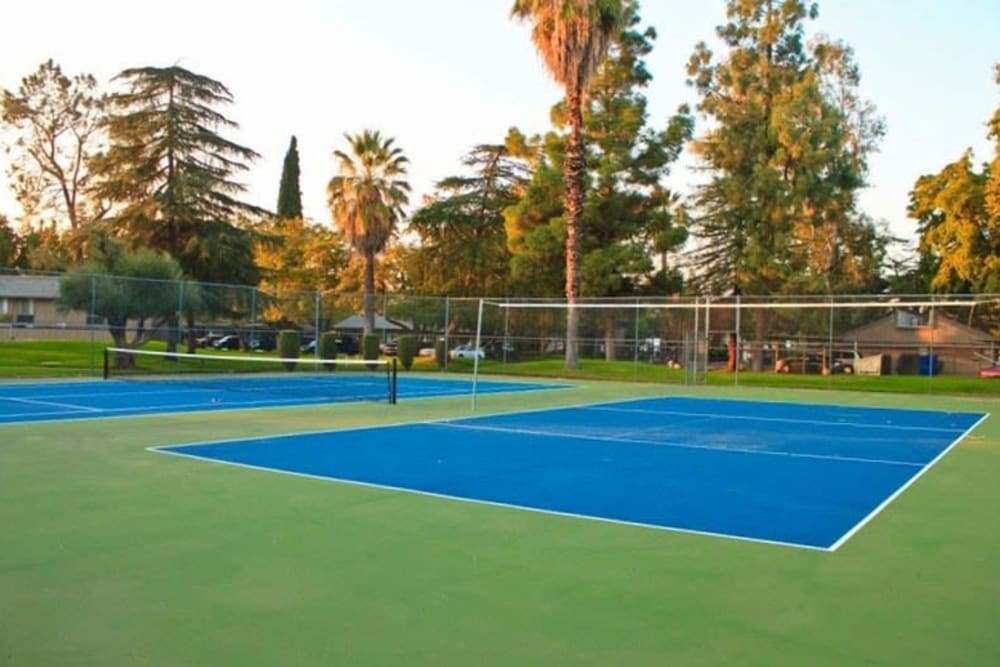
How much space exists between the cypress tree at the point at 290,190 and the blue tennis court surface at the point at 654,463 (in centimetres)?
6316

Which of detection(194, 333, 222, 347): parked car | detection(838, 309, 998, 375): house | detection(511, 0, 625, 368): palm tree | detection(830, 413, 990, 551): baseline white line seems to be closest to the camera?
detection(830, 413, 990, 551): baseline white line

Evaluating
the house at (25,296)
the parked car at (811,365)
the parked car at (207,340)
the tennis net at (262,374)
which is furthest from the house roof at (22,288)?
the parked car at (811,365)

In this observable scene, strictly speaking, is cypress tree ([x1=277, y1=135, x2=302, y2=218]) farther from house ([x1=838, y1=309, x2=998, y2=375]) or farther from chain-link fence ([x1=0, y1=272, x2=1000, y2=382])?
house ([x1=838, y1=309, x2=998, y2=375])

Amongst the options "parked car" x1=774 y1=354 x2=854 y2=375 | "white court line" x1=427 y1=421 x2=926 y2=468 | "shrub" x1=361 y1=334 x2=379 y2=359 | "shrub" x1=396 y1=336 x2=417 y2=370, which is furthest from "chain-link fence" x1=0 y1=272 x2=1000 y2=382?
"white court line" x1=427 y1=421 x2=926 y2=468

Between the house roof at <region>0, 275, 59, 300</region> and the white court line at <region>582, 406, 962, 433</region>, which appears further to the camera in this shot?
the house roof at <region>0, 275, 59, 300</region>

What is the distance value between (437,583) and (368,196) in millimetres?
30863

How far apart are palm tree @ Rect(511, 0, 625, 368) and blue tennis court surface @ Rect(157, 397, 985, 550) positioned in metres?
15.1

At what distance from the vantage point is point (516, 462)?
1040 cm

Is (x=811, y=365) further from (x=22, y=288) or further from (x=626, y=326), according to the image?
(x=22, y=288)

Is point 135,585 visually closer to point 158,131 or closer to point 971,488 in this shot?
point 971,488

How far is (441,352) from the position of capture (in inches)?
1305

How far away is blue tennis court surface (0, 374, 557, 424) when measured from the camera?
15500 millimetres

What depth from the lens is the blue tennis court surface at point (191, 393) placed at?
1550 cm

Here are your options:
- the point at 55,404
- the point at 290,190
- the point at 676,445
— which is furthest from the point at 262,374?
the point at 290,190
